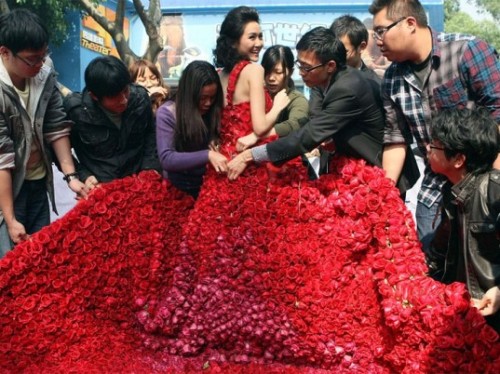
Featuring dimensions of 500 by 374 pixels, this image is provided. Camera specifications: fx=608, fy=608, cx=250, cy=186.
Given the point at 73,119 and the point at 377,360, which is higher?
the point at 73,119

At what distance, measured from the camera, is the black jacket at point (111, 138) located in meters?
3.55

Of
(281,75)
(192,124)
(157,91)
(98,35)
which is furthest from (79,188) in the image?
(98,35)

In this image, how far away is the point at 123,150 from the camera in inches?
143

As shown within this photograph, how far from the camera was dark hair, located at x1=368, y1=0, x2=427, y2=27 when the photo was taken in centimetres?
308

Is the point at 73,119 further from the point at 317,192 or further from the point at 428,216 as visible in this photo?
the point at 428,216

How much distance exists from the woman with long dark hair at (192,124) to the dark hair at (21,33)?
2.41ft

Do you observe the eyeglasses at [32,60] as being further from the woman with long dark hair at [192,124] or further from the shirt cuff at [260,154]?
the shirt cuff at [260,154]

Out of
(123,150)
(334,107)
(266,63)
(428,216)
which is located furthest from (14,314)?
(266,63)

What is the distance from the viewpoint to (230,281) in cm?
312

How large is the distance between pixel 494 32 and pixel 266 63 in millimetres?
41437

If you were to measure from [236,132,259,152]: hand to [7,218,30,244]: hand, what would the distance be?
1223 mm

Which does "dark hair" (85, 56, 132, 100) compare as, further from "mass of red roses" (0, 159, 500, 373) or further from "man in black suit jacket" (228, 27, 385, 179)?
"man in black suit jacket" (228, 27, 385, 179)

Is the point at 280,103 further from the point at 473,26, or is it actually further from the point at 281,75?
the point at 473,26

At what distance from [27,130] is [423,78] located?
2156mm
